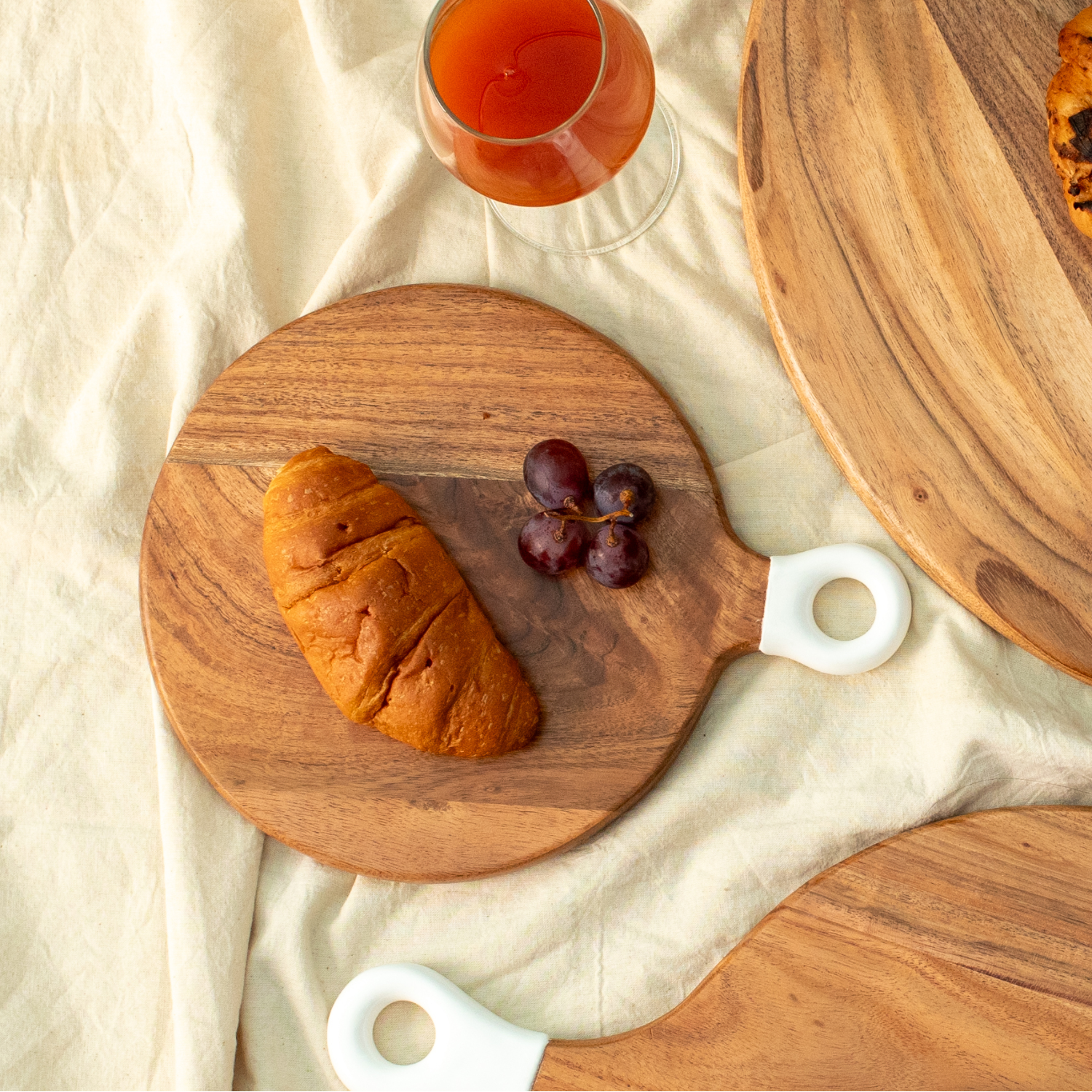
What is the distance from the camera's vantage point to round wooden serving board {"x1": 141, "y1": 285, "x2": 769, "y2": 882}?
1.31 metres

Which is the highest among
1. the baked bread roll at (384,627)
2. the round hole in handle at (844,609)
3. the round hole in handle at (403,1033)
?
the baked bread roll at (384,627)

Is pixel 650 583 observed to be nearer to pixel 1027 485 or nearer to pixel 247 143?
pixel 1027 485

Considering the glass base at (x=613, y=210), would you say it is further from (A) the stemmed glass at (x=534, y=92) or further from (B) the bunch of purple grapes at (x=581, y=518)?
(B) the bunch of purple grapes at (x=581, y=518)

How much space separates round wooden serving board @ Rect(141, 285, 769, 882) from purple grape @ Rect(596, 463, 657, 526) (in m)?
0.06

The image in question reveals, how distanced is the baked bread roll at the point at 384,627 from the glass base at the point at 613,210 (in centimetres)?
48

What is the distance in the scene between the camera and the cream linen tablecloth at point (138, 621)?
4.42 ft

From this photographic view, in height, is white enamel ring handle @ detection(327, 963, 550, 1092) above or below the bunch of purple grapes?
below

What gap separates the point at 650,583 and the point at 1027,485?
18.7 inches

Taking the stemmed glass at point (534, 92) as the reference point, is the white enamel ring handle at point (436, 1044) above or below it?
below

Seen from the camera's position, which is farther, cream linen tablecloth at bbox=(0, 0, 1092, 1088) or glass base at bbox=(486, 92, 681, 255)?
glass base at bbox=(486, 92, 681, 255)

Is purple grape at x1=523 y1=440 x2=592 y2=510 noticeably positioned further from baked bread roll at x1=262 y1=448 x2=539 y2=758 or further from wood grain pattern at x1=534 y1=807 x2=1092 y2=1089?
wood grain pattern at x1=534 y1=807 x2=1092 y2=1089

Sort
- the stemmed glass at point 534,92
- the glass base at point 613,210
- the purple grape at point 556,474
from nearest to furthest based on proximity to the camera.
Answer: the stemmed glass at point 534,92 < the purple grape at point 556,474 < the glass base at point 613,210

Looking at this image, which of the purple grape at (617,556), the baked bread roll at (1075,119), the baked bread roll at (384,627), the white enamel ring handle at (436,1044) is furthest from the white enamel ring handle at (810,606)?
the white enamel ring handle at (436,1044)

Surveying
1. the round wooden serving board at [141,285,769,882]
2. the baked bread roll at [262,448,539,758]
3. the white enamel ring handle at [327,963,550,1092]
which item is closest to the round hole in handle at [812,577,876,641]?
the round wooden serving board at [141,285,769,882]
